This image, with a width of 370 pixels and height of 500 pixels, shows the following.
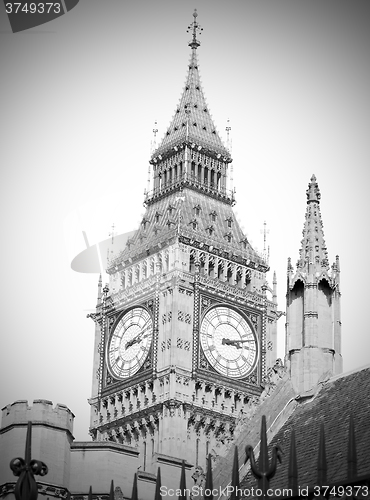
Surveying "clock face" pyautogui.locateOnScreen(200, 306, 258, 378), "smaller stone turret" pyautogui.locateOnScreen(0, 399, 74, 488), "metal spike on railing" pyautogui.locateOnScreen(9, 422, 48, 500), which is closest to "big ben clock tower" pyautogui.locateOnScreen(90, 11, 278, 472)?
"clock face" pyautogui.locateOnScreen(200, 306, 258, 378)

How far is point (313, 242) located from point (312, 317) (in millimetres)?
2860

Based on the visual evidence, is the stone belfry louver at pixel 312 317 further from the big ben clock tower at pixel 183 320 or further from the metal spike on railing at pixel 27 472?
the big ben clock tower at pixel 183 320

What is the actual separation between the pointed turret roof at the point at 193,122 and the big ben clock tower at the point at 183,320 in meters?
0.17

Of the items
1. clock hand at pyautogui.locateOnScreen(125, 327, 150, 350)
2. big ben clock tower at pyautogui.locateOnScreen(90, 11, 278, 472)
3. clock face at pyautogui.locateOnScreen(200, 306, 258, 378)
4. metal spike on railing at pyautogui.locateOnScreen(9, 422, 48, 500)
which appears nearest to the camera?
metal spike on railing at pyautogui.locateOnScreen(9, 422, 48, 500)

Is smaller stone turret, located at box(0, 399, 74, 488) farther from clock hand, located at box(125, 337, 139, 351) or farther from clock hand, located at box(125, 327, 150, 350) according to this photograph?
clock hand, located at box(125, 337, 139, 351)

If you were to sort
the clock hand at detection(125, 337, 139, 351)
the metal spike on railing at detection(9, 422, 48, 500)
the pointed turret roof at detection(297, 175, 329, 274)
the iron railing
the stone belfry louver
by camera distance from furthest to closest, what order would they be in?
1. the clock hand at detection(125, 337, 139, 351)
2. the pointed turret roof at detection(297, 175, 329, 274)
3. the stone belfry louver
4. the iron railing
5. the metal spike on railing at detection(9, 422, 48, 500)

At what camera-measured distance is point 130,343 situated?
3307 inches

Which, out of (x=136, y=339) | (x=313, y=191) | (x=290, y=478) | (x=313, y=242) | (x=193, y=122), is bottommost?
(x=290, y=478)

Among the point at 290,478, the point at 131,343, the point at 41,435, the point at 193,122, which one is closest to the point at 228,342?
the point at 131,343

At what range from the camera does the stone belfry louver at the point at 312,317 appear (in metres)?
44.5

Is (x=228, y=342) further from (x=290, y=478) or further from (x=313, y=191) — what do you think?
(x=290, y=478)

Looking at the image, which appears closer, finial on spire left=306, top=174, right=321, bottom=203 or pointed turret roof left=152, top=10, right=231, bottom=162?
finial on spire left=306, top=174, right=321, bottom=203

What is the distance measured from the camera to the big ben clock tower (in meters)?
80.8

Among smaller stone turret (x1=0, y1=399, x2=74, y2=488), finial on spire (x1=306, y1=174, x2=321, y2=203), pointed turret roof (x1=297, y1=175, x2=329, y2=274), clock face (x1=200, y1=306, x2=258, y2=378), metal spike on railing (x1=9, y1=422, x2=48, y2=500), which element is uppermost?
clock face (x1=200, y1=306, x2=258, y2=378)
